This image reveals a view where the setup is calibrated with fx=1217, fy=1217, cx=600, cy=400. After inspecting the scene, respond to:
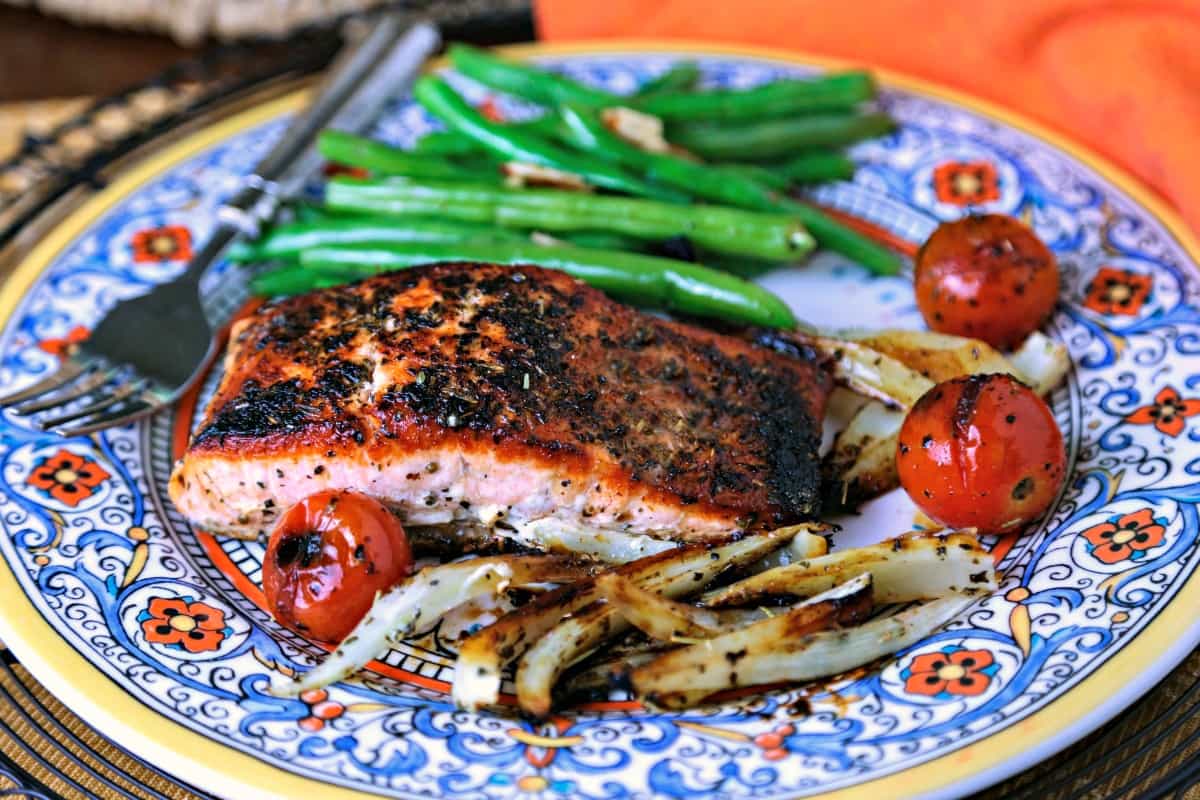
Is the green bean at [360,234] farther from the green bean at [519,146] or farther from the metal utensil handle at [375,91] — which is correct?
the green bean at [519,146]

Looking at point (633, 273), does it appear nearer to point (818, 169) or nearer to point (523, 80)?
point (818, 169)

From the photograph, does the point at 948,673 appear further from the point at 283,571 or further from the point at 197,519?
the point at 197,519

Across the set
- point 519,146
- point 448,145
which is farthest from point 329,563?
point 448,145

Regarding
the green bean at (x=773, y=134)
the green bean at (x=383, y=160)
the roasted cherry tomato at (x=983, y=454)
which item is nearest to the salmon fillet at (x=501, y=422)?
the roasted cherry tomato at (x=983, y=454)

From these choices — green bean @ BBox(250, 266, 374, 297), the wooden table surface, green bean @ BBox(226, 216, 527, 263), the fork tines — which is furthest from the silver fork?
the wooden table surface

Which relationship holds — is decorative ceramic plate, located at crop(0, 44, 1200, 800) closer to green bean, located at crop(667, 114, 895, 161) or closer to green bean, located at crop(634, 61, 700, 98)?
green bean, located at crop(667, 114, 895, 161)

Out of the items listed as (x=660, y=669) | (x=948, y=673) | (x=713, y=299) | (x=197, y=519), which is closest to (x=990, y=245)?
(x=713, y=299)
